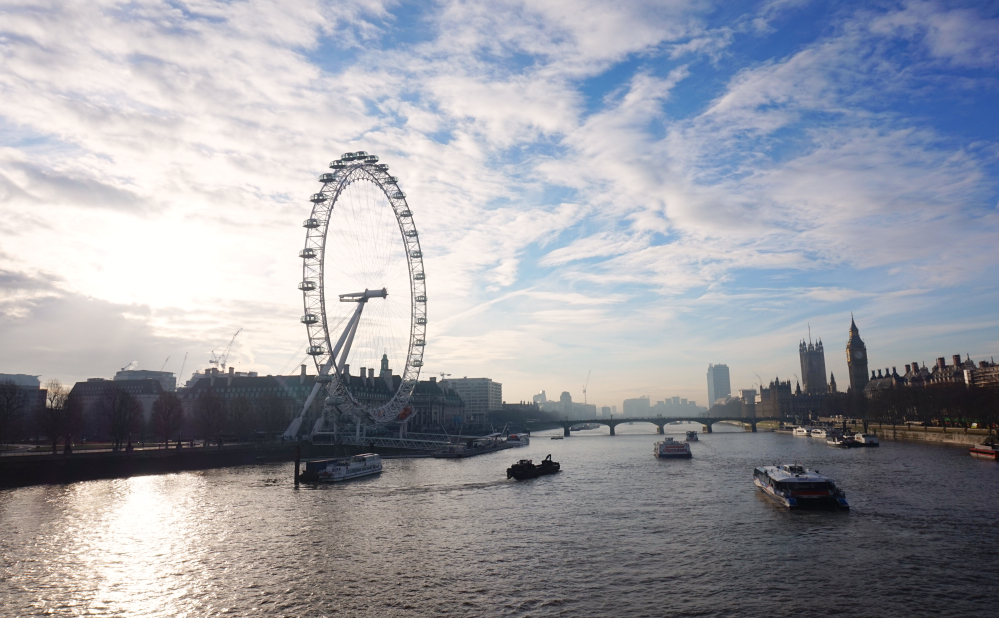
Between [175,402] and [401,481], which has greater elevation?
[175,402]

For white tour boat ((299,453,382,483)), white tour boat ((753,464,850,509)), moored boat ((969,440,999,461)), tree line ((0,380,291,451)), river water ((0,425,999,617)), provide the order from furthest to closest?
tree line ((0,380,291,451)), moored boat ((969,440,999,461)), white tour boat ((299,453,382,483)), white tour boat ((753,464,850,509)), river water ((0,425,999,617))

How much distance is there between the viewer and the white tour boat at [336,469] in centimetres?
7531

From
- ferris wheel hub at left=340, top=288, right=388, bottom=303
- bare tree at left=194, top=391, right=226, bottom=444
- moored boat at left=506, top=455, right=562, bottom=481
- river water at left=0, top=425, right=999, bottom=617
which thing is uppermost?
ferris wheel hub at left=340, top=288, right=388, bottom=303

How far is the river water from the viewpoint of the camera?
28.7m

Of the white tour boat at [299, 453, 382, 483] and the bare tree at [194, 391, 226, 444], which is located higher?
the bare tree at [194, 391, 226, 444]

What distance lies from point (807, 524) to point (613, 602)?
22.6 meters

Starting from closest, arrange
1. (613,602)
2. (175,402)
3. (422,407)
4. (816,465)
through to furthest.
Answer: (613,602) < (816,465) < (175,402) < (422,407)

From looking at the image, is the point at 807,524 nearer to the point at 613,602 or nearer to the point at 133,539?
the point at 613,602

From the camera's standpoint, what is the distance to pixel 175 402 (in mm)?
111938

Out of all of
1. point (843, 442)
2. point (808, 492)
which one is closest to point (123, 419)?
point (808, 492)

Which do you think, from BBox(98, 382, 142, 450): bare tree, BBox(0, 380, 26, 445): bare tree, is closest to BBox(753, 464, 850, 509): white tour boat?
BBox(98, 382, 142, 450): bare tree

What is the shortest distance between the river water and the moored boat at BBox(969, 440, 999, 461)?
22487 mm

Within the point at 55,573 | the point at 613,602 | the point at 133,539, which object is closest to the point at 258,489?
the point at 133,539

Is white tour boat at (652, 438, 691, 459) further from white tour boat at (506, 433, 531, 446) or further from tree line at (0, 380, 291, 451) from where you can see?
tree line at (0, 380, 291, 451)
